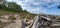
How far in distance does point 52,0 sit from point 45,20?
1049 mm

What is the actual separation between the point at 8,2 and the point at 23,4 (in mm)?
445

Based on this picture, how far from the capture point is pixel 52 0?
4125mm

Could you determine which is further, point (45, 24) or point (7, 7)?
point (7, 7)

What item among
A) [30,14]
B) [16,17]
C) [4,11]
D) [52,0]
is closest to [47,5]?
→ [52,0]

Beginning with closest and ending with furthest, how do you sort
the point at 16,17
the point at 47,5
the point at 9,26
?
the point at 9,26
the point at 16,17
the point at 47,5

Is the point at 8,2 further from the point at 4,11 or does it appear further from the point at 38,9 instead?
the point at 38,9

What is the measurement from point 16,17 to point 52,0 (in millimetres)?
1084

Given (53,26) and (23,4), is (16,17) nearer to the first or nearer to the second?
(23,4)

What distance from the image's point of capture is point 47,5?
4082 millimetres

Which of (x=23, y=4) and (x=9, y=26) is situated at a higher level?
(x=23, y=4)

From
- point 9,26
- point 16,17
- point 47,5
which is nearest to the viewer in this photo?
point 9,26

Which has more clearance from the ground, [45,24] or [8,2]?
[8,2]

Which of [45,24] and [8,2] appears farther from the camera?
[8,2]

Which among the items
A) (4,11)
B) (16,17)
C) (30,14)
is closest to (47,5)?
(30,14)
